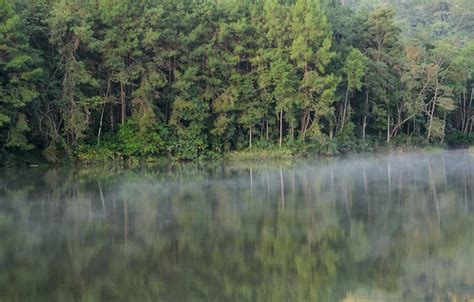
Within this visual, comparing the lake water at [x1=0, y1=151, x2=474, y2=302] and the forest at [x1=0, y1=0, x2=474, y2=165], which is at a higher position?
the forest at [x1=0, y1=0, x2=474, y2=165]

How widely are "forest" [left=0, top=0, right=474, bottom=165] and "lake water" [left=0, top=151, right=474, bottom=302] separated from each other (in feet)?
19.4

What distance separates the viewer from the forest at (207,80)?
2802 centimetres

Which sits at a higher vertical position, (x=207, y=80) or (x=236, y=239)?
(x=207, y=80)

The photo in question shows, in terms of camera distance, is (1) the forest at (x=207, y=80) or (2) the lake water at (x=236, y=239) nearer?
(2) the lake water at (x=236, y=239)

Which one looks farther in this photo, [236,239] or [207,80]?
[207,80]

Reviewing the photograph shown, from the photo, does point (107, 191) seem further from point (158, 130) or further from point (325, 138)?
point (325, 138)

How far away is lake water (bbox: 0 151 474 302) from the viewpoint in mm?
9430

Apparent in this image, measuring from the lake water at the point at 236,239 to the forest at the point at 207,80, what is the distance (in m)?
5.90

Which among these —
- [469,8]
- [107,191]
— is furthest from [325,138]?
[469,8]

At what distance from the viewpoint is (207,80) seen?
1284 inches

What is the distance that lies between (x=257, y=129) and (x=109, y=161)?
9357 millimetres

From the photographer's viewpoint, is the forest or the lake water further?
the forest

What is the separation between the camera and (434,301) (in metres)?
8.81

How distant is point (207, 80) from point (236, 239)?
68.0 feet
